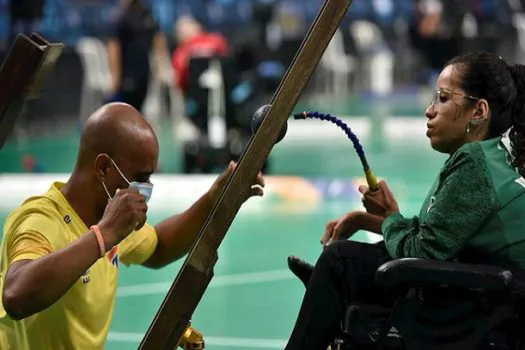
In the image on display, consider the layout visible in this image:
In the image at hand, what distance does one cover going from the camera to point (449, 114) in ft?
14.7

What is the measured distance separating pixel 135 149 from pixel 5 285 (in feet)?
2.23

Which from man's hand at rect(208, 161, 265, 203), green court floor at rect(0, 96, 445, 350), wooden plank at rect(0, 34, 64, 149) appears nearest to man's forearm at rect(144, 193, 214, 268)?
man's hand at rect(208, 161, 265, 203)

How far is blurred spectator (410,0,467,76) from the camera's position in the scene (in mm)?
22344

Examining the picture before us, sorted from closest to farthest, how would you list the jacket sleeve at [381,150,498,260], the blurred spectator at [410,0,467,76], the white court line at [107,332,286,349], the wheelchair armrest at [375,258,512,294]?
1. the wheelchair armrest at [375,258,512,294]
2. the jacket sleeve at [381,150,498,260]
3. the white court line at [107,332,286,349]
4. the blurred spectator at [410,0,467,76]

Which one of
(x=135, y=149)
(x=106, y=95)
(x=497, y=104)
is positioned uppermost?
(x=497, y=104)

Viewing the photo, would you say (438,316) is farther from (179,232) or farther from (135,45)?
(135,45)

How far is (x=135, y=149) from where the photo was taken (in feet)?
14.4

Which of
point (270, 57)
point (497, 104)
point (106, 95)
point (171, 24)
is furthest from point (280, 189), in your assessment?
point (171, 24)

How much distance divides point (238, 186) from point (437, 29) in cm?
1956

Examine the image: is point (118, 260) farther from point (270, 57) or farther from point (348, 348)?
point (270, 57)

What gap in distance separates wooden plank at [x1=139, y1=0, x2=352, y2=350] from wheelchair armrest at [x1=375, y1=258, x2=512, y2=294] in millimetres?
598

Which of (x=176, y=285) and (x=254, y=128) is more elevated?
(x=254, y=128)

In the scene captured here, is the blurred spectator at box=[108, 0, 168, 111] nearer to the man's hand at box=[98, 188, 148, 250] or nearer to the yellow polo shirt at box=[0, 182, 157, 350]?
the yellow polo shirt at box=[0, 182, 157, 350]

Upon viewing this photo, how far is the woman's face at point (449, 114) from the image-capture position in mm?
4461
